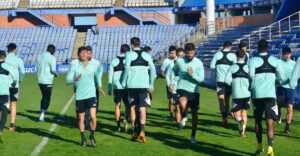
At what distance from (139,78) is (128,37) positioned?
4295 cm

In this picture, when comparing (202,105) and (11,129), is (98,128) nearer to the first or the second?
(11,129)

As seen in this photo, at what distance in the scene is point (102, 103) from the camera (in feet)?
65.5

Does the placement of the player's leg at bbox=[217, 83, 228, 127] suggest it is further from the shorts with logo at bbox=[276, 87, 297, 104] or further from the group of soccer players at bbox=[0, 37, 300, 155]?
the shorts with logo at bbox=[276, 87, 297, 104]

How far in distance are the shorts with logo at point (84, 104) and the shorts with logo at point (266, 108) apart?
3.15 metres

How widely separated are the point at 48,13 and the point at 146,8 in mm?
10763

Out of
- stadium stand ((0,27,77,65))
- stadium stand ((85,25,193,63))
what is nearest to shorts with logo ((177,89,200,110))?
stadium stand ((85,25,193,63))

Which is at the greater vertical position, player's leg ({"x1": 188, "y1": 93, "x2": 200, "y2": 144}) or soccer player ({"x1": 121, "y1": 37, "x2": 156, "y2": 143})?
soccer player ({"x1": 121, "y1": 37, "x2": 156, "y2": 143})

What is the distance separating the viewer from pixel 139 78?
36.6ft

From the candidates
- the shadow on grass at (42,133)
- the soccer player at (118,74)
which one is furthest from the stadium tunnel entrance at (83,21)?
the soccer player at (118,74)

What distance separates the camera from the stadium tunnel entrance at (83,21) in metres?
61.1

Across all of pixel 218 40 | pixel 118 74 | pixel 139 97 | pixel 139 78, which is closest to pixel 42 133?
pixel 118 74

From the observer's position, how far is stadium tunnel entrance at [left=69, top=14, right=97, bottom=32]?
61062 mm

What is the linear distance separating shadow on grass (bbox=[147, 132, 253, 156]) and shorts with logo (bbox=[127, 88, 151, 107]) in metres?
0.91

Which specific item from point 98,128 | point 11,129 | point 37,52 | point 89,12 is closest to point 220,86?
point 98,128
